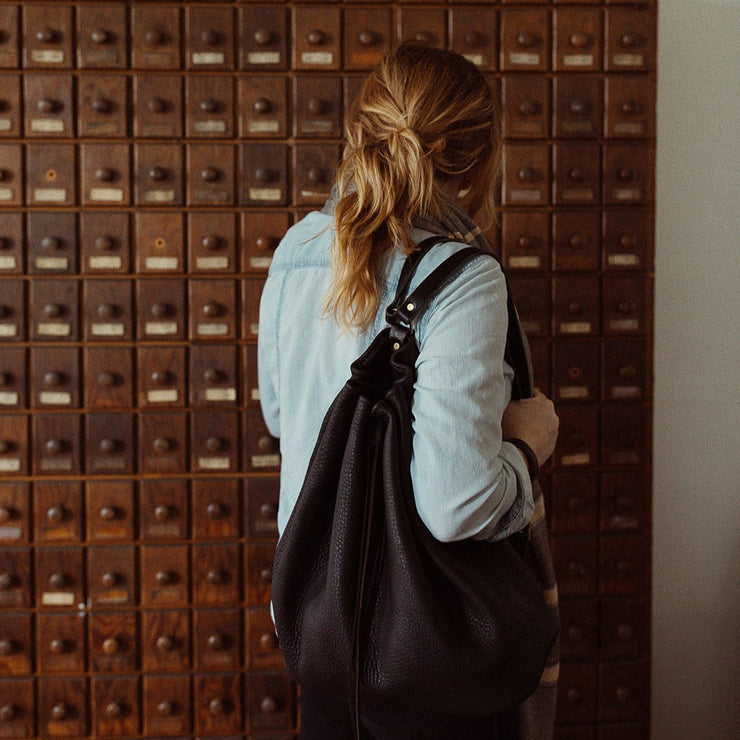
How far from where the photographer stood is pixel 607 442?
186 centimetres

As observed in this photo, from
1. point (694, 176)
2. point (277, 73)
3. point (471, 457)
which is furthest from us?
point (694, 176)

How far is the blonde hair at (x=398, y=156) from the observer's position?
3.19 ft

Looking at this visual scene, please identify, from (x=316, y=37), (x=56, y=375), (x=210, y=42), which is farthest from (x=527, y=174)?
(x=56, y=375)

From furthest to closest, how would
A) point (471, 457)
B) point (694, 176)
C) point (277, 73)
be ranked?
point (694, 176) → point (277, 73) → point (471, 457)

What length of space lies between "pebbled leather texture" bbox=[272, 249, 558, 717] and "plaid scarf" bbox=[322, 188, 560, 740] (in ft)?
0.39

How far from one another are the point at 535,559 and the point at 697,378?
3.87 feet

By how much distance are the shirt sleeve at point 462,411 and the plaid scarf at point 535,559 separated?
5.3 inches

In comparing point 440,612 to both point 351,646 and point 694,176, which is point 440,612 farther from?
point 694,176

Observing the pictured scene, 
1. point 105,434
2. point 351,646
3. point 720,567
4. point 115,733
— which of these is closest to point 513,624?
point 351,646

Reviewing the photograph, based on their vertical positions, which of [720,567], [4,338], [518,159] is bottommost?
[720,567]

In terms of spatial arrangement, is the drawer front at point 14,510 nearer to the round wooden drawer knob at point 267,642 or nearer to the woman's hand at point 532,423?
the round wooden drawer knob at point 267,642

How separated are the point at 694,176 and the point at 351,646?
175 cm

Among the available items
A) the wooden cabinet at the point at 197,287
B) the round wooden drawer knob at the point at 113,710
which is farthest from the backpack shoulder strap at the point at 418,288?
the round wooden drawer knob at the point at 113,710

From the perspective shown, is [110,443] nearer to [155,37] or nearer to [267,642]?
[267,642]
